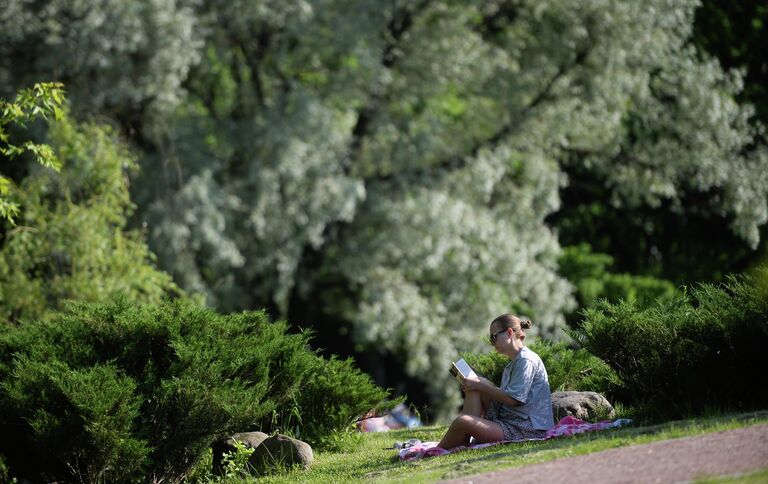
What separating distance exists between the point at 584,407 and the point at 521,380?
1.10 metres

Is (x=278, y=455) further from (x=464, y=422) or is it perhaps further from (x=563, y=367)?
(x=563, y=367)

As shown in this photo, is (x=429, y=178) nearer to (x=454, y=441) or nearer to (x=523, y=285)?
(x=523, y=285)

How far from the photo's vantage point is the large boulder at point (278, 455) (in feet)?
26.0

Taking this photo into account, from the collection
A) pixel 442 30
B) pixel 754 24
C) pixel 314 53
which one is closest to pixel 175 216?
→ pixel 314 53

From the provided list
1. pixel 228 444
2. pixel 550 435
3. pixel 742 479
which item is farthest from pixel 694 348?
pixel 228 444

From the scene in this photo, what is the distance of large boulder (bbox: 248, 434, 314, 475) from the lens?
26.0 ft

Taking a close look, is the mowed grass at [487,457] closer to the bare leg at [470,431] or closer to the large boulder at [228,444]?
the bare leg at [470,431]

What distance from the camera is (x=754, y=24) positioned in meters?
22.3

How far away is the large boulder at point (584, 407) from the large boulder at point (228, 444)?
243cm

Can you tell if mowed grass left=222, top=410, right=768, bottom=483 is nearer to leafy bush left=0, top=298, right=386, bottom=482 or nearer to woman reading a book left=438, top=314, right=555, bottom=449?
woman reading a book left=438, top=314, right=555, bottom=449

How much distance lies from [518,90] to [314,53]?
3.46m

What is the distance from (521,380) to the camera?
764 cm

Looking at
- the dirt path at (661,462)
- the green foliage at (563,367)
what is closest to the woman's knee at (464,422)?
the dirt path at (661,462)

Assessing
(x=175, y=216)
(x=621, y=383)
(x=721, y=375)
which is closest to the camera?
(x=721, y=375)
